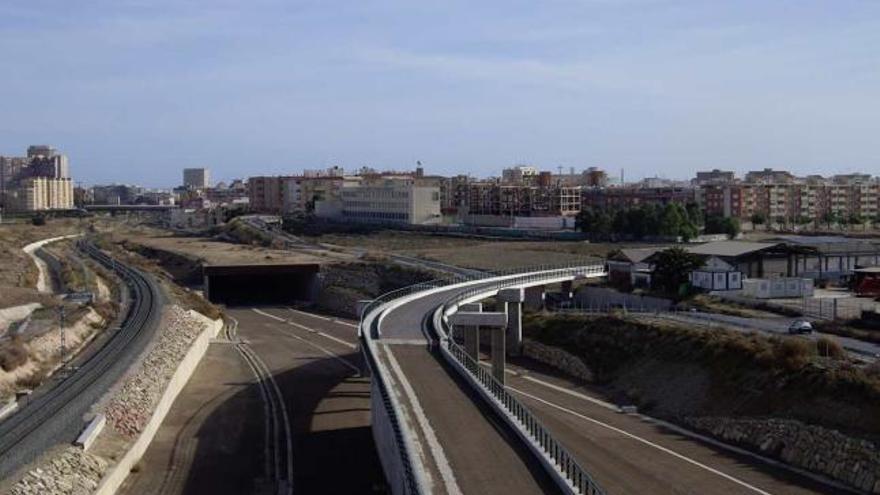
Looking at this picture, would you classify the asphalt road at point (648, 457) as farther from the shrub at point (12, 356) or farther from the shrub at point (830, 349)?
the shrub at point (12, 356)

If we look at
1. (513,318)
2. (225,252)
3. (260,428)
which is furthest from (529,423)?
(225,252)

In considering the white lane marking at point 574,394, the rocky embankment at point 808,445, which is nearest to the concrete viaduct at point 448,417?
the white lane marking at point 574,394

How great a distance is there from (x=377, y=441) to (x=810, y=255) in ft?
116

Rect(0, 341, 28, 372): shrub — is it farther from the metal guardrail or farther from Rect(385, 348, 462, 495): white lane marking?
the metal guardrail

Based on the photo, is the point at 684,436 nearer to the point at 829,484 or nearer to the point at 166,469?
the point at 829,484

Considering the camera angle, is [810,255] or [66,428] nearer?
[66,428]

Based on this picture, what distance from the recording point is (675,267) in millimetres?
53406

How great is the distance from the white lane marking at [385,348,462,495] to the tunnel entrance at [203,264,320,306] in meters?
46.2

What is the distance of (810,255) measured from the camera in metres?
58.4

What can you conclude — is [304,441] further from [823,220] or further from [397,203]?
[823,220]

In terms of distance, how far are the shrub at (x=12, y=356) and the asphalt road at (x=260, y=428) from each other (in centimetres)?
596

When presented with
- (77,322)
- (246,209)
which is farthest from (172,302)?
(246,209)

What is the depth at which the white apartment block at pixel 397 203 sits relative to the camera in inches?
4884

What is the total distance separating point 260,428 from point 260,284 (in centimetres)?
4986
